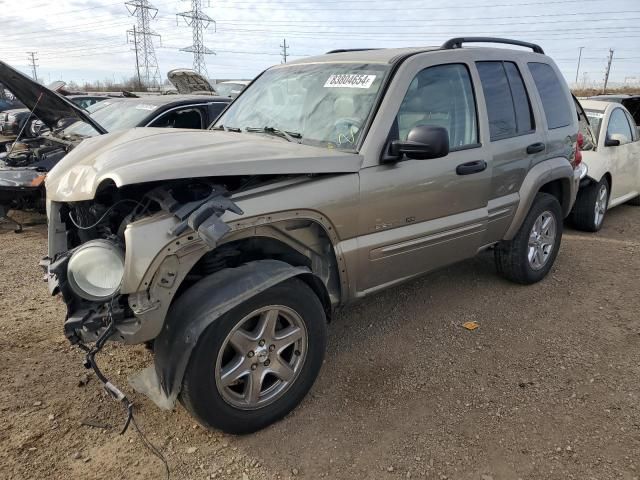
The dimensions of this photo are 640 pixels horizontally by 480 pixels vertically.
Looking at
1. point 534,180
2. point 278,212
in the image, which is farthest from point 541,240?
point 278,212

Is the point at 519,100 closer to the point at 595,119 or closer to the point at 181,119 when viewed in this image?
the point at 595,119

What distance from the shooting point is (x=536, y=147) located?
14.1 ft

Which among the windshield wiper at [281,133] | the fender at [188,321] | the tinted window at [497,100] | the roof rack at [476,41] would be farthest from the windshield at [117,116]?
the fender at [188,321]

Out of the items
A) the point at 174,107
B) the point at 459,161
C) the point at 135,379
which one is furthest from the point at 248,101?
the point at 174,107

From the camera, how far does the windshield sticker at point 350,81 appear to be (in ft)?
10.9

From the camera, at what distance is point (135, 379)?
8.64 feet

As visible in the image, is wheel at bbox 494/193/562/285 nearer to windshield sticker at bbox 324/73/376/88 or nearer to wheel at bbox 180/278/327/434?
windshield sticker at bbox 324/73/376/88

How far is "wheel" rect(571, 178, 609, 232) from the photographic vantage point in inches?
259

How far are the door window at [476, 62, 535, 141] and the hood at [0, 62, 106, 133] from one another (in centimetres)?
333

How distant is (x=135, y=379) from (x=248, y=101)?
2.37 metres

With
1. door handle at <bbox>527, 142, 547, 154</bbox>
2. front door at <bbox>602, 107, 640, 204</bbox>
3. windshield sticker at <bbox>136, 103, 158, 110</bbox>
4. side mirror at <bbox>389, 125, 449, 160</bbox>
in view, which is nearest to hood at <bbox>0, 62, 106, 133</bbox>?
windshield sticker at <bbox>136, 103, 158, 110</bbox>

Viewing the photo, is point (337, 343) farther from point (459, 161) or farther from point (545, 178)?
point (545, 178)

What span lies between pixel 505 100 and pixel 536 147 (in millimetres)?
511

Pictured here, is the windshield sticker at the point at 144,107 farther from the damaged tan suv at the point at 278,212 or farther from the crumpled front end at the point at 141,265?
the crumpled front end at the point at 141,265
